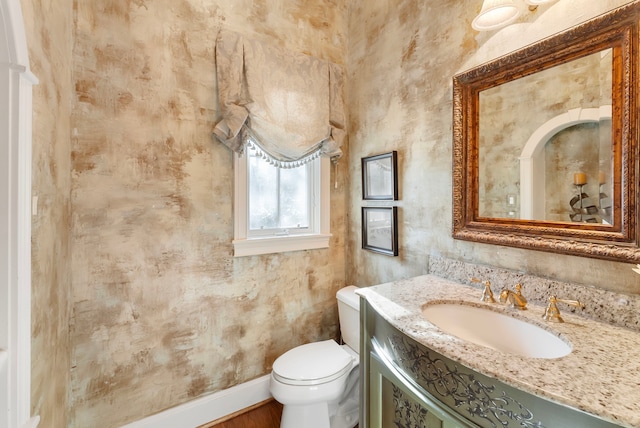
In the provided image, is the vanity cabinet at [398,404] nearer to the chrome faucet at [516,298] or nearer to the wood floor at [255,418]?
the chrome faucet at [516,298]

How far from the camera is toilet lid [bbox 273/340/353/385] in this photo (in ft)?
4.41

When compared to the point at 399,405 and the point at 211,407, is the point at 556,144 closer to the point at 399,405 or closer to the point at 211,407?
the point at 399,405

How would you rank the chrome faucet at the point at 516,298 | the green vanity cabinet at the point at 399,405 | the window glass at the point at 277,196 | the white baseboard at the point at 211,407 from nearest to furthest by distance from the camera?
the green vanity cabinet at the point at 399,405, the chrome faucet at the point at 516,298, the white baseboard at the point at 211,407, the window glass at the point at 277,196

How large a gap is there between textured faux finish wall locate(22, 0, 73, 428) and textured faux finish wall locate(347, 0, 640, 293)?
1605mm

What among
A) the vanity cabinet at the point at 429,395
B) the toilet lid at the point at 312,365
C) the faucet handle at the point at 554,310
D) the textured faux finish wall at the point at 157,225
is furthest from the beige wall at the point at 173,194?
the vanity cabinet at the point at 429,395

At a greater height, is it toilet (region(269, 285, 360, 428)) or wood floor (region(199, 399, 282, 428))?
toilet (region(269, 285, 360, 428))

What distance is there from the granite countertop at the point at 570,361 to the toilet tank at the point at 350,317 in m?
0.66

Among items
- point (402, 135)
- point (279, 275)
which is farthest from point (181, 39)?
point (279, 275)

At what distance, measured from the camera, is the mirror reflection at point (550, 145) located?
0.93 metres

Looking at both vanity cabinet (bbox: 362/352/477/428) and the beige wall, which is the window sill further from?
vanity cabinet (bbox: 362/352/477/428)

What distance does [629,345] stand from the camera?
0.75 m

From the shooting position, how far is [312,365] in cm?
143

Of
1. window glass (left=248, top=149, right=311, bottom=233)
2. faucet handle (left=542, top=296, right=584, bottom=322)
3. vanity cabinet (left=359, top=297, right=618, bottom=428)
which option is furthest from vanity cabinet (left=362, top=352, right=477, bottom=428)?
window glass (left=248, top=149, right=311, bottom=233)

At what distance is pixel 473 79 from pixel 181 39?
1534 mm
